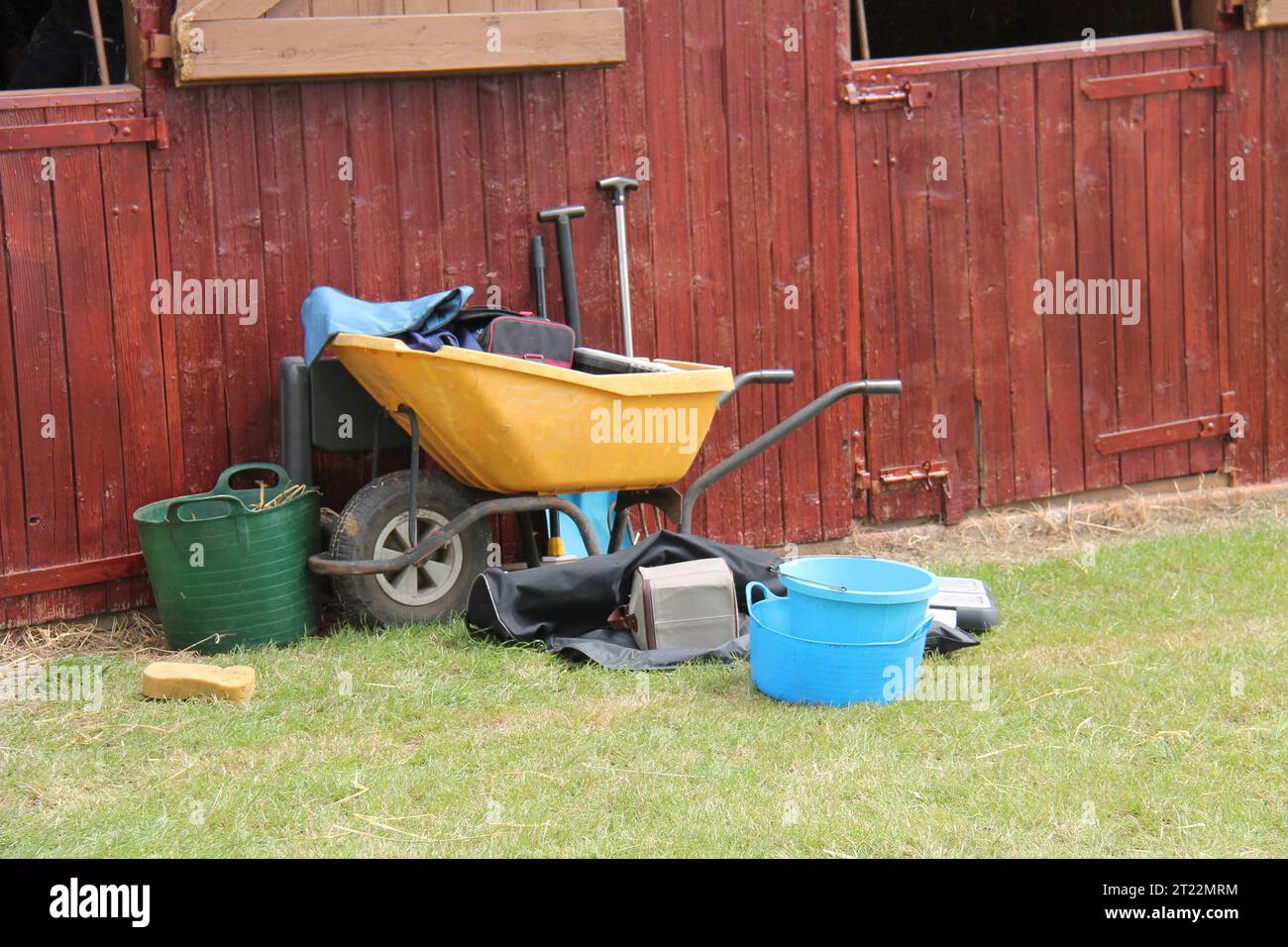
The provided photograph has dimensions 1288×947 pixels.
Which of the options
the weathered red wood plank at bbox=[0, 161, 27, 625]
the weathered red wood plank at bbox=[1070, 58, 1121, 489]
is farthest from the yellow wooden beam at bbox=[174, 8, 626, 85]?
the weathered red wood plank at bbox=[1070, 58, 1121, 489]

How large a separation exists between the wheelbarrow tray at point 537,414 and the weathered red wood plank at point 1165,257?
2624 millimetres

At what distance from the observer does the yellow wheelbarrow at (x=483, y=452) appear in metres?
4.95

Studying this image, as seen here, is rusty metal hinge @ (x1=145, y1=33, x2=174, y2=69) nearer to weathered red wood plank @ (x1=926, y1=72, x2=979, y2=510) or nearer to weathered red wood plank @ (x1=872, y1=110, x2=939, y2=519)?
weathered red wood plank @ (x1=872, y1=110, x2=939, y2=519)

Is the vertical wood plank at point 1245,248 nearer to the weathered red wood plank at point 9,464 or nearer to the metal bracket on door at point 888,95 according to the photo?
the metal bracket on door at point 888,95

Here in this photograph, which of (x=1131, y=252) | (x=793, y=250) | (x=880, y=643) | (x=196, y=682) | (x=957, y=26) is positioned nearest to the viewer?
(x=880, y=643)

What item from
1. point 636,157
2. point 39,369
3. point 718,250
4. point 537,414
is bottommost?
point 537,414

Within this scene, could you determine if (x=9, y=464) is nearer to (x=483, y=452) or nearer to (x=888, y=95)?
(x=483, y=452)

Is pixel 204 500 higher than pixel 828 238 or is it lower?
lower

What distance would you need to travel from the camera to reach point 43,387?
5.24 m

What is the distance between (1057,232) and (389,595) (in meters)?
3.46

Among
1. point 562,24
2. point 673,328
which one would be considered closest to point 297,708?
point 673,328

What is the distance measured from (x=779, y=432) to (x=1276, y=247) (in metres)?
3.12

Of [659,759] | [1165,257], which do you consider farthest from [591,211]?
[1165,257]

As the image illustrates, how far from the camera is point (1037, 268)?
21.8ft
